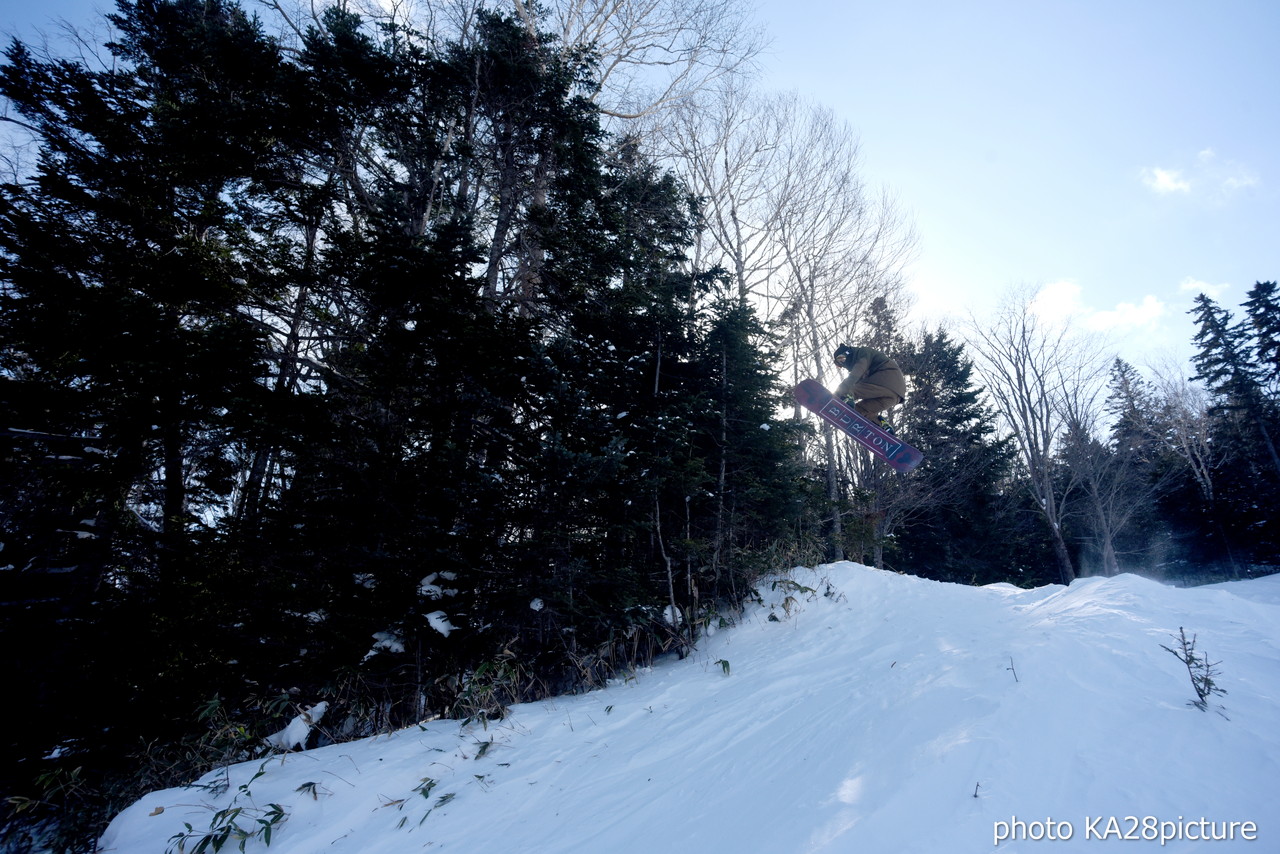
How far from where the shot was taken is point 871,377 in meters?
8.50

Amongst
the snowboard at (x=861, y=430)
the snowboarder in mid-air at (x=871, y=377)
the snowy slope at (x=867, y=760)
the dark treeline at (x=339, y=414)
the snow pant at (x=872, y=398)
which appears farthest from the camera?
the snowboard at (x=861, y=430)

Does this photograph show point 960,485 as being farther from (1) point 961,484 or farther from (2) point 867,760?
(2) point 867,760

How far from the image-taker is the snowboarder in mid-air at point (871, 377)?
837cm

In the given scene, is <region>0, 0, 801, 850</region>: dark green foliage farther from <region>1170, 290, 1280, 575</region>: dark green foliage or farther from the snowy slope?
<region>1170, 290, 1280, 575</region>: dark green foliage

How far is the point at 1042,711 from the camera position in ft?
8.91

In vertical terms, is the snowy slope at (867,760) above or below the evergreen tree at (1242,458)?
below

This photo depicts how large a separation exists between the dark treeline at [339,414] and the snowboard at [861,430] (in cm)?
159

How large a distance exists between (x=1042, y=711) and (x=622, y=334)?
6.07 meters

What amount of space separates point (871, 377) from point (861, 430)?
110 centimetres

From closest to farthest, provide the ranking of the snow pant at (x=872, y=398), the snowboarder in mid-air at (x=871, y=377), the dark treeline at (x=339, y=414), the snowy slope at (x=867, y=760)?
1. the snowy slope at (x=867, y=760)
2. the dark treeline at (x=339, y=414)
3. the snowboarder in mid-air at (x=871, y=377)
4. the snow pant at (x=872, y=398)

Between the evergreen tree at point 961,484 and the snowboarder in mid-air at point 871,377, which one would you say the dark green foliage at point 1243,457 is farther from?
the snowboarder in mid-air at point 871,377

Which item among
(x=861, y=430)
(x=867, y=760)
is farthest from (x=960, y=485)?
(x=867, y=760)

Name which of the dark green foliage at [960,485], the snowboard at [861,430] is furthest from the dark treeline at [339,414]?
the dark green foliage at [960,485]

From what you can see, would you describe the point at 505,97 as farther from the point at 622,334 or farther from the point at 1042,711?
the point at 1042,711
